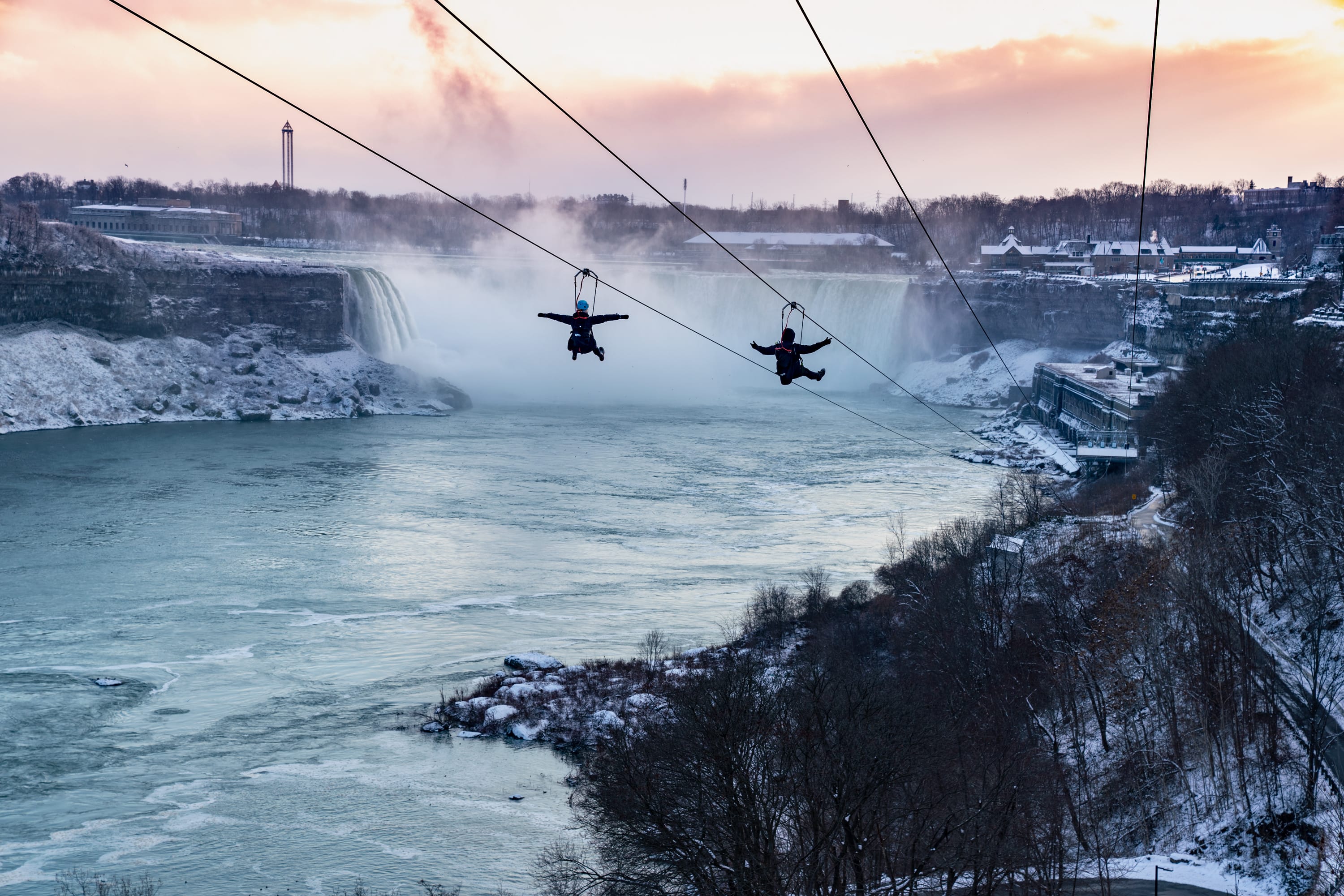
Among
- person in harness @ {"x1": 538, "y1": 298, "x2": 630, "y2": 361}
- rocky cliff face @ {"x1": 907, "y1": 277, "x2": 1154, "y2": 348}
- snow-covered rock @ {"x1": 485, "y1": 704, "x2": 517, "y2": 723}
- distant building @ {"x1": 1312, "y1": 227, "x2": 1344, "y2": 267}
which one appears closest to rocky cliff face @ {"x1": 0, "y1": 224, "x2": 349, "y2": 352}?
rocky cliff face @ {"x1": 907, "y1": 277, "x2": 1154, "y2": 348}

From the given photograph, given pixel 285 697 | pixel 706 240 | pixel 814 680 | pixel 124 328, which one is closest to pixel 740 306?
pixel 706 240

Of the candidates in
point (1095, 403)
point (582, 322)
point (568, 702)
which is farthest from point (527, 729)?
point (1095, 403)

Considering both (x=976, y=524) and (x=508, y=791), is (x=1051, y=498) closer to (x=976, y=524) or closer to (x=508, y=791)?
(x=976, y=524)

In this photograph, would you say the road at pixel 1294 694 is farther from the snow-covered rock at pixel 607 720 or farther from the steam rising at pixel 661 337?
A: the steam rising at pixel 661 337

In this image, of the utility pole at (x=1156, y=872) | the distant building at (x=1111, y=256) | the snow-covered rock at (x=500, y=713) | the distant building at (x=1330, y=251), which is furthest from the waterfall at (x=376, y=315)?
the utility pole at (x=1156, y=872)

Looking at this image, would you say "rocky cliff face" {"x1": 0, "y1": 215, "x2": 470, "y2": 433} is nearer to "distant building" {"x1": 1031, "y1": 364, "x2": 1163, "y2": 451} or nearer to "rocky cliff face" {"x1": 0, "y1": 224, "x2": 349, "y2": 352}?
"rocky cliff face" {"x1": 0, "y1": 224, "x2": 349, "y2": 352}

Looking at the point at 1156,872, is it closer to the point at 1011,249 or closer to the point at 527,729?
the point at 527,729
